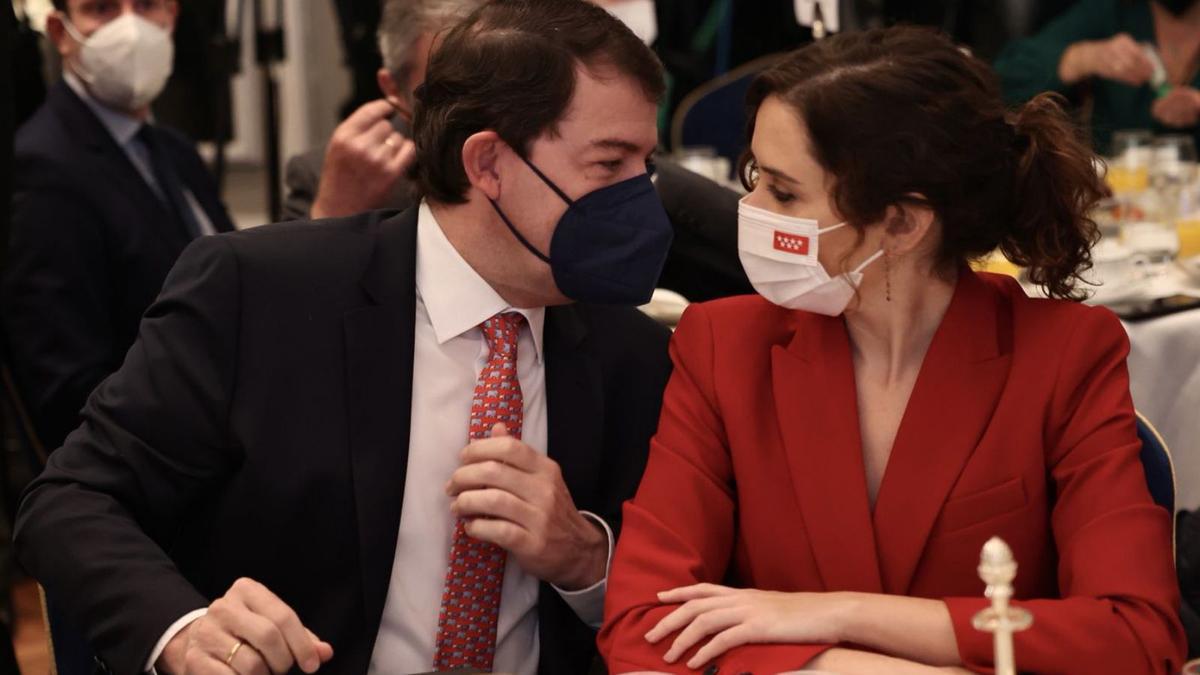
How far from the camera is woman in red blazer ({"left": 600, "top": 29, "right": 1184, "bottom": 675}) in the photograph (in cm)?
170

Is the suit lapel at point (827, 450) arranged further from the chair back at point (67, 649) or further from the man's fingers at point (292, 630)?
the chair back at point (67, 649)

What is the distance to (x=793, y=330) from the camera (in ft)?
6.25

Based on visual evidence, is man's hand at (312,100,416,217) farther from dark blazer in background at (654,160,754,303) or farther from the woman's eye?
the woman's eye

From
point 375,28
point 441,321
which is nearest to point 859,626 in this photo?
point 441,321

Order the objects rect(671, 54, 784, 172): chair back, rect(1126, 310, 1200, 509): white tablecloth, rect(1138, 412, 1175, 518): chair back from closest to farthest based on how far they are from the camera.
Result: rect(1138, 412, 1175, 518): chair back
rect(1126, 310, 1200, 509): white tablecloth
rect(671, 54, 784, 172): chair back

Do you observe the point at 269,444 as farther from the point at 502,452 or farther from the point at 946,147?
the point at 946,147

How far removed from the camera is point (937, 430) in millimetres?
1789

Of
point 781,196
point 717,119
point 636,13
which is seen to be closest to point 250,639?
point 781,196

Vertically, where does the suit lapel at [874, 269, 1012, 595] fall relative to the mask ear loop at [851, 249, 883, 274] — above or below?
below

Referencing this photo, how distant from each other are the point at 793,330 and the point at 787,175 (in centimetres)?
Result: 21

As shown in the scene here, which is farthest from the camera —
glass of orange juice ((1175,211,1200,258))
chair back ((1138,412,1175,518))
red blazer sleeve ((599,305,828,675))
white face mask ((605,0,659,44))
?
white face mask ((605,0,659,44))

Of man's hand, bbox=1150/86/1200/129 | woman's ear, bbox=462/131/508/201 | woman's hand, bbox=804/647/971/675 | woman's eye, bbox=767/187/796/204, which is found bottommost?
man's hand, bbox=1150/86/1200/129

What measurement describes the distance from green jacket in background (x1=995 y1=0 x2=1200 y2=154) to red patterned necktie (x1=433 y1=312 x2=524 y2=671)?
10.2 ft

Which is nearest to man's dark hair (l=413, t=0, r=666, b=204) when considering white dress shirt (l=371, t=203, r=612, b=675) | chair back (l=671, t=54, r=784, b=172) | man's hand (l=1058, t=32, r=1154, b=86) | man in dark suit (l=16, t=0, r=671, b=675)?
man in dark suit (l=16, t=0, r=671, b=675)
